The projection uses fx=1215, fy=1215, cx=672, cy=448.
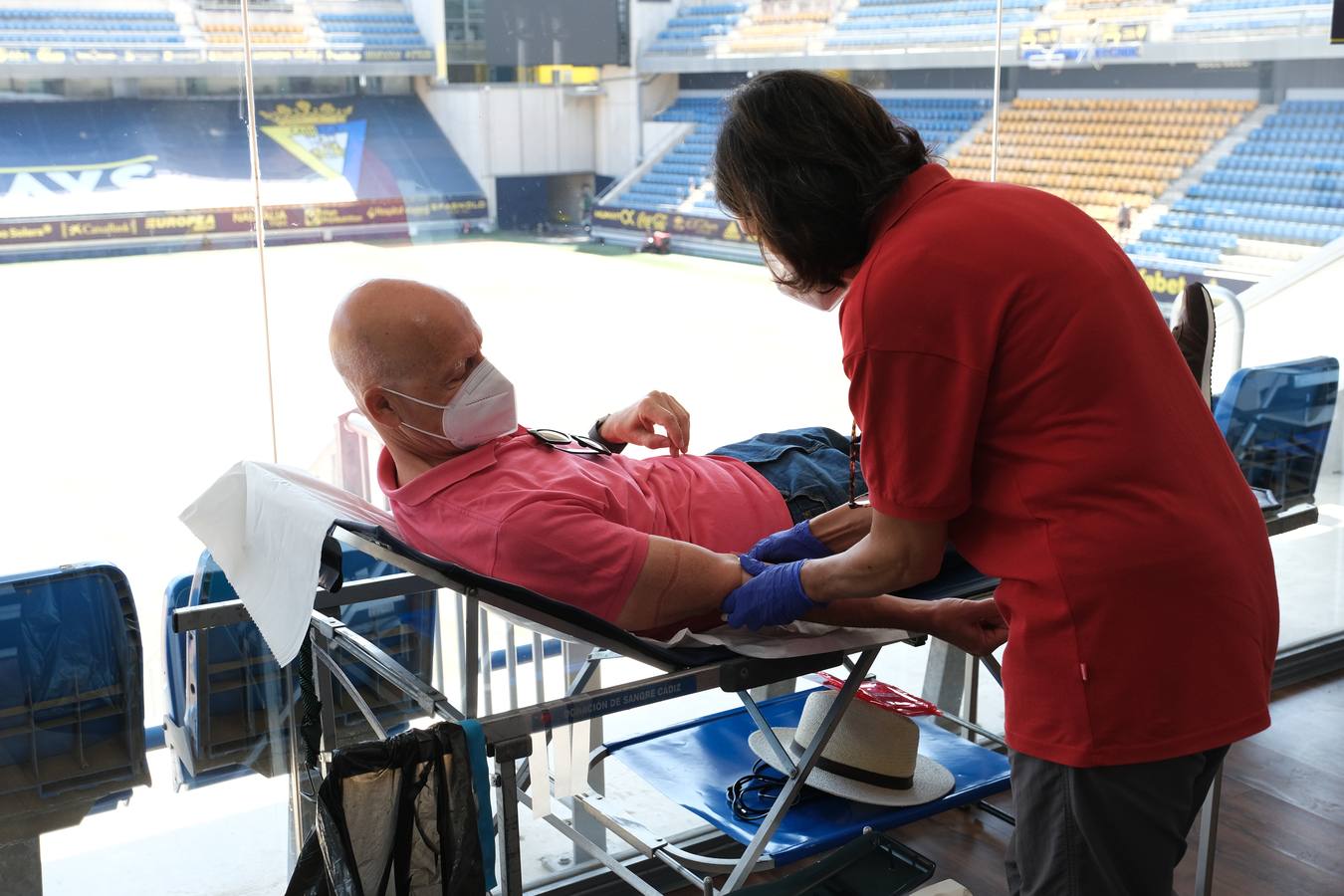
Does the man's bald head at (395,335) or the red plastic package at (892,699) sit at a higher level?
the man's bald head at (395,335)

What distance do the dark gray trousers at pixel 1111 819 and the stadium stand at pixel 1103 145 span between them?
2.32 meters

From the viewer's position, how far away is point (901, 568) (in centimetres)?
126

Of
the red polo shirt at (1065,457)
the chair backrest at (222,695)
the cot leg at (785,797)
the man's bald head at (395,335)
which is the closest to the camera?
the red polo shirt at (1065,457)

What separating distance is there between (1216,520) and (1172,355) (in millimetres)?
169

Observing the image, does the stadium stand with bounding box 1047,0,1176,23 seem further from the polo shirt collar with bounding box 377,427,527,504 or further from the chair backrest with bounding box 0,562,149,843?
the chair backrest with bounding box 0,562,149,843

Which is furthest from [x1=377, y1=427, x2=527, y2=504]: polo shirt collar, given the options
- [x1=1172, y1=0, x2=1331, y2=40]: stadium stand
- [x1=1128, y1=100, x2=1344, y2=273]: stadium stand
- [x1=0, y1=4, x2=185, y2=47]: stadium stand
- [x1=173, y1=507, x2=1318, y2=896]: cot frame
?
[x1=1172, y1=0, x2=1331, y2=40]: stadium stand

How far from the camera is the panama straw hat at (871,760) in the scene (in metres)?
1.91

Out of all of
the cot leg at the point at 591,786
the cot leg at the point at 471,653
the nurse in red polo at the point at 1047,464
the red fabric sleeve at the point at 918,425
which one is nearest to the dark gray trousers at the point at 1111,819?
the nurse in red polo at the point at 1047,464

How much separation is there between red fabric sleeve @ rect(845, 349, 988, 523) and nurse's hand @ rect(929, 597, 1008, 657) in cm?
48

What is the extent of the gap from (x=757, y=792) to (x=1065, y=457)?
0.94 metres

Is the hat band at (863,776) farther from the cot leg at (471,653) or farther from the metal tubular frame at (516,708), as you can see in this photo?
the cot leg at (471,653)

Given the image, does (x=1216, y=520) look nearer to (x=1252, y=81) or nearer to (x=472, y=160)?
(x=472, y=160)

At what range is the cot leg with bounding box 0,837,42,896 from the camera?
6.79 feet

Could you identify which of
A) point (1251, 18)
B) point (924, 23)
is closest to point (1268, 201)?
point (1251, 18)
